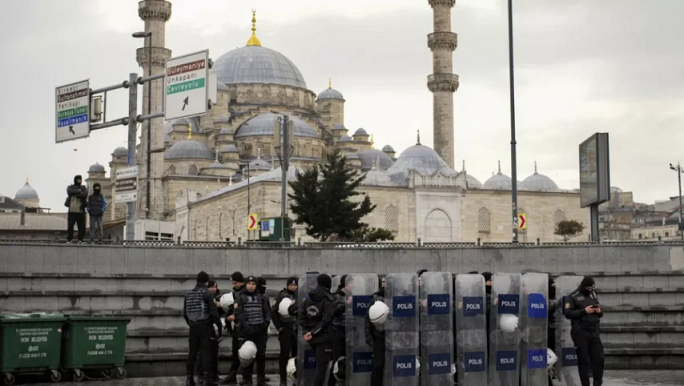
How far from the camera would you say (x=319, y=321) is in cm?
1205

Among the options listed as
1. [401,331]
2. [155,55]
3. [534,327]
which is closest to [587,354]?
[534,327]

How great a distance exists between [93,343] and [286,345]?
2.86 metres

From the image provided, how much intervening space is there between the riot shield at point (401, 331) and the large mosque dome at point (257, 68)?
6992 cm

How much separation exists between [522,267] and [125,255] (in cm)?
702

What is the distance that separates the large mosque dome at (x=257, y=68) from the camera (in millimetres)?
82125

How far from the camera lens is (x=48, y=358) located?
548 inches

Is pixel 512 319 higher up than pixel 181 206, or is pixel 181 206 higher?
pixel 181 206

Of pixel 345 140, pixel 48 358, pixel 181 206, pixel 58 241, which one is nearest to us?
pixel 48 358

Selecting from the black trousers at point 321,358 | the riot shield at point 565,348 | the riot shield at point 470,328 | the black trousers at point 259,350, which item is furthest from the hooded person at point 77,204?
the riot shield at point 565,348

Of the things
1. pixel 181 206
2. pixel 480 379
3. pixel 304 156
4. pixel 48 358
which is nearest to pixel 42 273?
pixel 48 358

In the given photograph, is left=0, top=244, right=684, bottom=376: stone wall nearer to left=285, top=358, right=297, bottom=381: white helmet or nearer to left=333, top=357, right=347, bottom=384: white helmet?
left=285, top=358, right=297, bottom=381: white helmet

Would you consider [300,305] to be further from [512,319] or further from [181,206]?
[181,206]

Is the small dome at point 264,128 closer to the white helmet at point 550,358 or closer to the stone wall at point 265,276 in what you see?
the stone wall at point 265,276

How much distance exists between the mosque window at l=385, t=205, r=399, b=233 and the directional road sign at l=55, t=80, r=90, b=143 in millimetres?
36671
